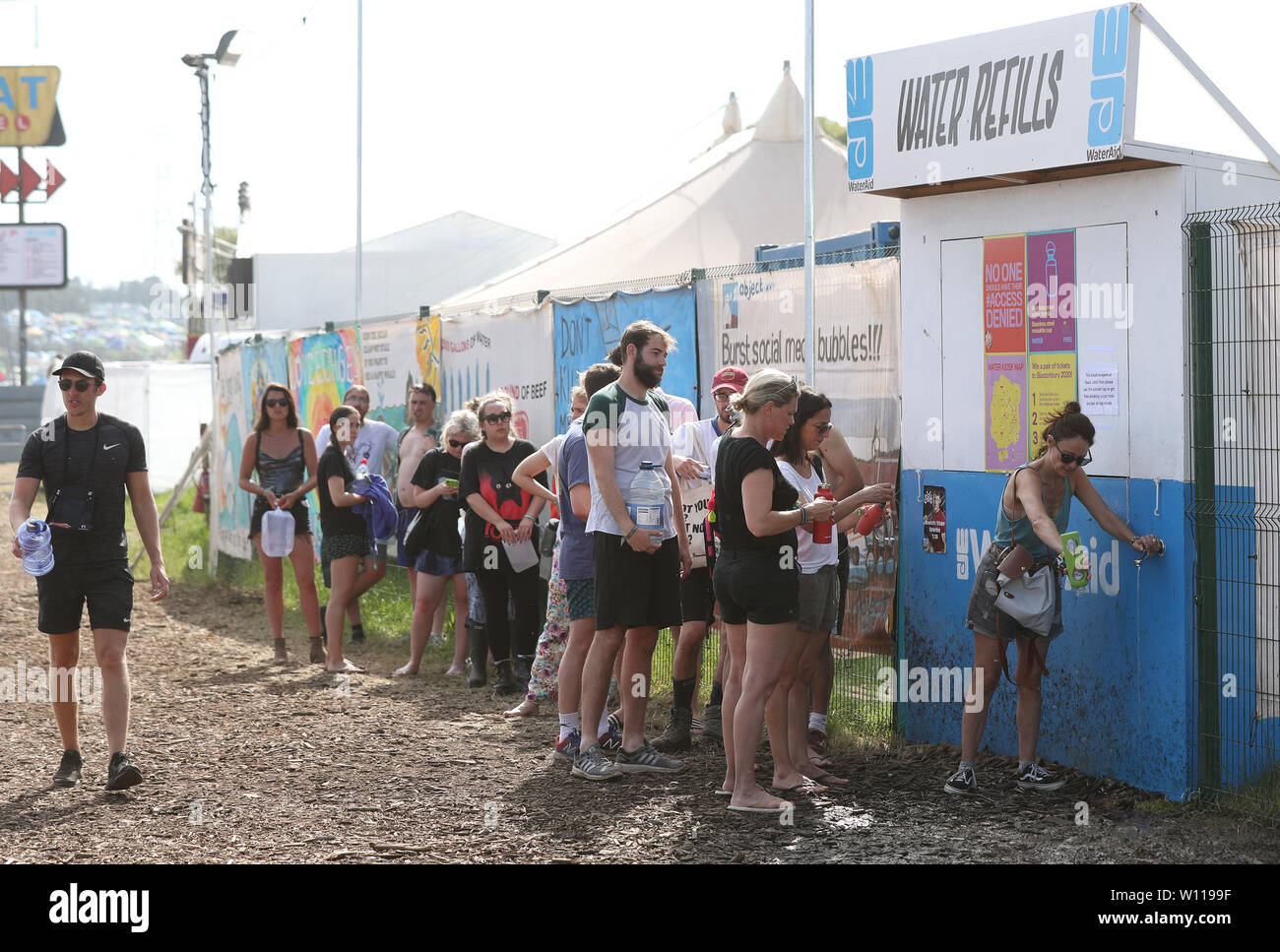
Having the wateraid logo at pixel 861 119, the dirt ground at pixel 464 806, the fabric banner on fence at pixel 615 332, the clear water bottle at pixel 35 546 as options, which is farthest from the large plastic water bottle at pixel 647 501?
the clear water bottle at pixel 35 546

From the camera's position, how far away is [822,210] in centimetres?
1517

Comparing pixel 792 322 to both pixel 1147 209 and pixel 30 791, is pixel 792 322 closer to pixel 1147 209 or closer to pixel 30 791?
pixel 1147 209

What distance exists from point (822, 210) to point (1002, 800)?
9785 mm

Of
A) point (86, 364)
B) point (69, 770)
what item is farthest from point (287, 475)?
point (69, 770)

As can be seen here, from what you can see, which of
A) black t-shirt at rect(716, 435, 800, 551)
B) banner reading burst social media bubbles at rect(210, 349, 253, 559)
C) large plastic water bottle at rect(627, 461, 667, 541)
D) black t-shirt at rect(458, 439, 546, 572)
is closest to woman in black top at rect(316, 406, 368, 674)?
black t-shirt at rect(458, 439, 546, 572)

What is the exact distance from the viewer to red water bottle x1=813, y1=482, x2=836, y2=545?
639cm

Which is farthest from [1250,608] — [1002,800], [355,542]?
[355,542]

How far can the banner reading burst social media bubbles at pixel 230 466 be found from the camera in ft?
53.2

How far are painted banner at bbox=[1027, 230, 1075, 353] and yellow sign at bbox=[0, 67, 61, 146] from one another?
140ft

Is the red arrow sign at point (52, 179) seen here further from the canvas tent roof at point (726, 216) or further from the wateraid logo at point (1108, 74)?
the wateraid logo at point (1108, 74)

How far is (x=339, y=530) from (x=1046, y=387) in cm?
536

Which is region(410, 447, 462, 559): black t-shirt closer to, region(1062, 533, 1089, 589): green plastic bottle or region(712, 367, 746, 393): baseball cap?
region(712, 367, 746, 393): baseball cap
